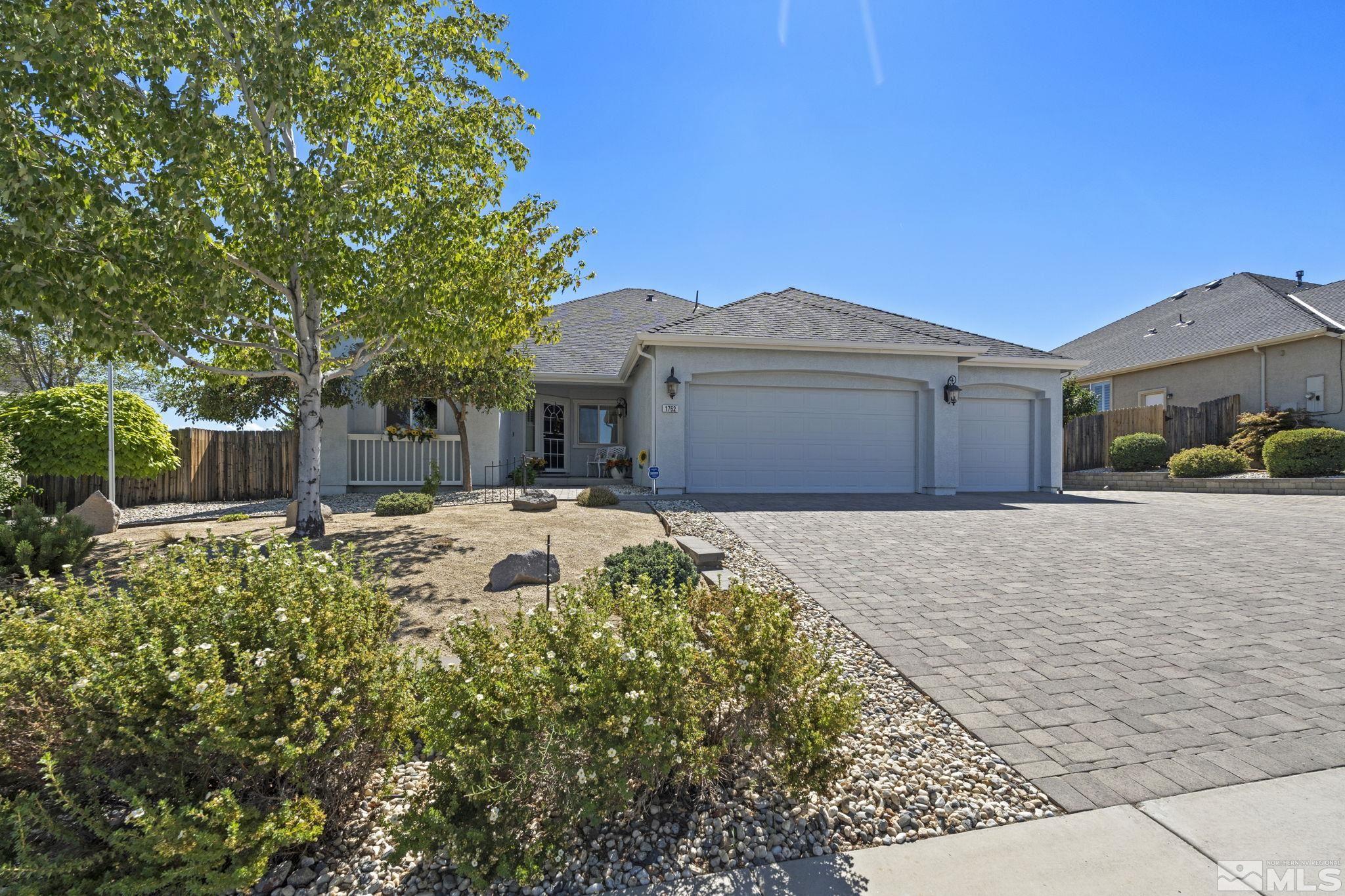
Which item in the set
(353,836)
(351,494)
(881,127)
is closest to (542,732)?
(353,836)

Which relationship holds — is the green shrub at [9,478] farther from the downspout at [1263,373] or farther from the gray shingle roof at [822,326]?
the downspout at [1263,373]

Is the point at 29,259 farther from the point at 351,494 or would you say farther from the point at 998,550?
the point at 998,550

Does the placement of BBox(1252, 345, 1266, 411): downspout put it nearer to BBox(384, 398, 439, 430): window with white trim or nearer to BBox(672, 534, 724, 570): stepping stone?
BBox(672, 534, 724, 570): stepping stone

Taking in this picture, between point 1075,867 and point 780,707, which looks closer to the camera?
point 1075,867

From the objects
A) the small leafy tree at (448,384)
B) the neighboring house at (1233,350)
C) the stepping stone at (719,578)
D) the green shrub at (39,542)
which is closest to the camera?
the stepping stone at (719,578)

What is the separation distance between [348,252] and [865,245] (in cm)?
946

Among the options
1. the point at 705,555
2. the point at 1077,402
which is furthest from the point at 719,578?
the point at 1077,402

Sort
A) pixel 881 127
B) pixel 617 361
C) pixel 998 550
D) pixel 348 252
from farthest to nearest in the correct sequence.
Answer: pixel 617 361 → pixel 881 127 → pixel 998 550 → pixel 348 252

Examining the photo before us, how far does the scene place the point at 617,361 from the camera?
16.2m

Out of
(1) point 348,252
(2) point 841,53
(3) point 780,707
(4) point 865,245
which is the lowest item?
(3) point 780,707

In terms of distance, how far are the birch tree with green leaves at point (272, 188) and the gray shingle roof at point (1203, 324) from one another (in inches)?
700

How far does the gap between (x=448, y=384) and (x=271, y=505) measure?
3961mm

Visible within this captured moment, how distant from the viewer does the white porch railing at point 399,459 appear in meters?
12.9

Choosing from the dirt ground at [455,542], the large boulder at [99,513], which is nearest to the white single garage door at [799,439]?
the dirt ground at [455,542]
